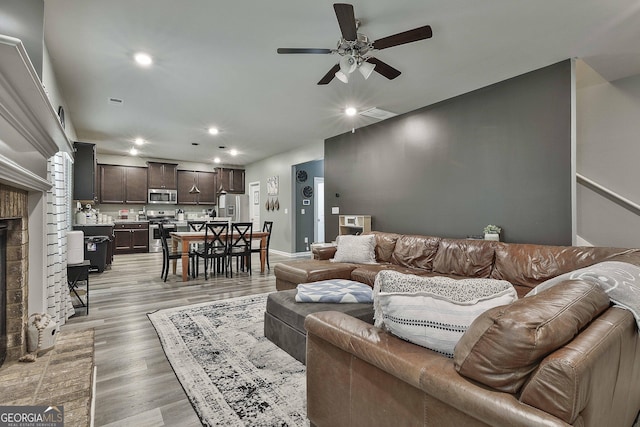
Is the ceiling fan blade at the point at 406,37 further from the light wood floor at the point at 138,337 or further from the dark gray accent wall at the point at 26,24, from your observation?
the light wood floor at the point at 138,337

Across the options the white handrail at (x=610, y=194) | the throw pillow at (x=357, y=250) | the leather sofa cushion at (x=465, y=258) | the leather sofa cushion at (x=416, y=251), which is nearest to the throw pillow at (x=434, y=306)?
the leather sofa cushion at (x=465, y=258)

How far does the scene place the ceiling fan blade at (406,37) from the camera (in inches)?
88.4

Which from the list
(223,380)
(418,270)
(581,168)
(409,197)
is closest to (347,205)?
(409,197)

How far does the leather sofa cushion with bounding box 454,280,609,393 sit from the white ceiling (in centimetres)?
235

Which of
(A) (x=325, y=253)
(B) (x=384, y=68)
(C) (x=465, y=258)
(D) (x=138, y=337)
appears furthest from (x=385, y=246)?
(D) (x=138, y=337)

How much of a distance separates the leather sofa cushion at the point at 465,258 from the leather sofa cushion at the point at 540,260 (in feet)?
0.28

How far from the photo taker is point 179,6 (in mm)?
2416

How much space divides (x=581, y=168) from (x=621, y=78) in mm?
1046

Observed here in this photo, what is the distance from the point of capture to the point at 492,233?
3.74 metres

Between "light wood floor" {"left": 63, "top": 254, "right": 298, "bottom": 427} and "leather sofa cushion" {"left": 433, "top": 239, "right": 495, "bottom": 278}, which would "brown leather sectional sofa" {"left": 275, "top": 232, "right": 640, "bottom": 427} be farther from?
"leather sofa cushion" {"left": 433, "top": 239, "right": 495, "bottom": 278}

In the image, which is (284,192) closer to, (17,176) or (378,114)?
(378,114)

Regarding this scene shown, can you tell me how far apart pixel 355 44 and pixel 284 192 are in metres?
5.86

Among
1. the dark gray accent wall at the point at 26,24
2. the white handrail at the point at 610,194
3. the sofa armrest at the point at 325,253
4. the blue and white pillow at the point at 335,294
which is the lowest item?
the blue and white pillow at the point at 335,294

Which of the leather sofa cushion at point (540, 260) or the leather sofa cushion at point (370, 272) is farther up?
the leather sofa cushion at point (540, 260)
